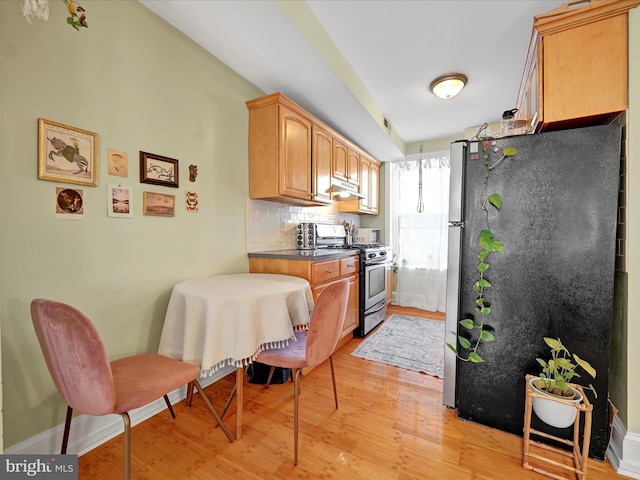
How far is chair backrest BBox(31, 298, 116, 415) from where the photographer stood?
1.01 m

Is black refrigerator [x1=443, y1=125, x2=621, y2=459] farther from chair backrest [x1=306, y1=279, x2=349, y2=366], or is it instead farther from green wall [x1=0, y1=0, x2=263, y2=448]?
green wall [x1=0, y1=0, x2=263, y2=448]

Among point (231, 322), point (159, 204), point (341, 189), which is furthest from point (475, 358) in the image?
point (341, 189)

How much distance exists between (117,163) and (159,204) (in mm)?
323

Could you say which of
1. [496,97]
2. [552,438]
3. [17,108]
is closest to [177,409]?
[17,108]

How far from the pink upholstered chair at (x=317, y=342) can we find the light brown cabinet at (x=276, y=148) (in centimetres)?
122

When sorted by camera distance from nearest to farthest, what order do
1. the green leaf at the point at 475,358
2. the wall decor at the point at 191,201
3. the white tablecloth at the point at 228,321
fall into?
1. the white tablecloth at the point at 228,321
2. the green leaf at the point at 475,358
3. the wall decor at the point at 191,201

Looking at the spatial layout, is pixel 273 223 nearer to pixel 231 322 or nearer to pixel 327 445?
pixel 231 322

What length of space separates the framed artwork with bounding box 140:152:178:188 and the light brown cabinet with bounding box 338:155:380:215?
2.56 m

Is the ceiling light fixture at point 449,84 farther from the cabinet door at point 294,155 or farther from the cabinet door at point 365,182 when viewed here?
the cabinet door at point 365,182

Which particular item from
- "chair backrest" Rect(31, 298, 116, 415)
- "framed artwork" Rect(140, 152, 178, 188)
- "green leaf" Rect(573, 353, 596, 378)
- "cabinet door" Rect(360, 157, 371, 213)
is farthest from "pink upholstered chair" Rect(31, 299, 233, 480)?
"cabinet door" Rect(360, 157, 371, 213)

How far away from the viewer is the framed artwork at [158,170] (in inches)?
68.7

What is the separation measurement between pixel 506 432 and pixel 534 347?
54cm

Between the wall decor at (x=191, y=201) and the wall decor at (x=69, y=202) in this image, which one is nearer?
the wall decor at (x=69, y=202)

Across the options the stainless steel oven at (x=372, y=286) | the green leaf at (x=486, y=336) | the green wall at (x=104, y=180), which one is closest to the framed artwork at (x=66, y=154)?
the green wall at (x=104, y=180)
